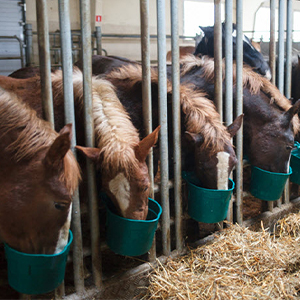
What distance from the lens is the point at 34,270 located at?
1544mm

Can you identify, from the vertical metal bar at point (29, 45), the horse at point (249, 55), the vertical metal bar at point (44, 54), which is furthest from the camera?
the vertical metal bar at point (29, 45)

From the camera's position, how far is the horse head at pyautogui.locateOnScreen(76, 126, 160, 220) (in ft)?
5.90

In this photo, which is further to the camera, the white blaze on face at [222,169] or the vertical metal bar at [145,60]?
the white blaze on face at [222,169]

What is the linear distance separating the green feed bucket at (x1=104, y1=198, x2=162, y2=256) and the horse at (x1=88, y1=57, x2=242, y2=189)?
567mm

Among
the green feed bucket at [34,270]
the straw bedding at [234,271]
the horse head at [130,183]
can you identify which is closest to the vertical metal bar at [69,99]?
the horse head at [130,183]

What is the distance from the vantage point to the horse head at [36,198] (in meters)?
1.53

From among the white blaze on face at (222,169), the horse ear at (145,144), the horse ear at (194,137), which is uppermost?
the horse ear at (145,144)

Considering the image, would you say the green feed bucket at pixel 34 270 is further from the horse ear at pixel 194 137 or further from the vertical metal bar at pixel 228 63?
the vertical metal bar at pixel 228 63

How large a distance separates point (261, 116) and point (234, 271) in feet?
4.12

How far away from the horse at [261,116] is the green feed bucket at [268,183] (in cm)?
10

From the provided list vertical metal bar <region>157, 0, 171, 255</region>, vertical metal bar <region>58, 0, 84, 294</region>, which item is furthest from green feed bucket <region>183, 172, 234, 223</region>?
vertical metal bar <region>58, 0, 84, 294</region>

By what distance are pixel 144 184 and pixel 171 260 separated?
2.63 ft

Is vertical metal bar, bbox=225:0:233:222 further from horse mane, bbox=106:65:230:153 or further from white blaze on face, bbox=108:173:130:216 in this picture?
white blaze on face, bbox=108:173:130:216

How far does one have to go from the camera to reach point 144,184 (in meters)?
1.83
